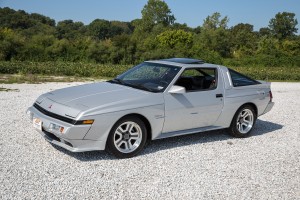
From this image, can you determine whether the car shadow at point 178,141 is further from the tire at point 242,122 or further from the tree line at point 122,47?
the tree line at point 122,47

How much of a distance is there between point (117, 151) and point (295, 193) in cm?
255

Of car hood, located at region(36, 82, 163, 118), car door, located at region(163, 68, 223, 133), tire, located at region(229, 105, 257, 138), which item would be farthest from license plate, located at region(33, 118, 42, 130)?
tire, located at region(229, 105, 257, 138)

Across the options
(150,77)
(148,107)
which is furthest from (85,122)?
(150,77)

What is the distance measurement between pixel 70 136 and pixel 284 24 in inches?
3557

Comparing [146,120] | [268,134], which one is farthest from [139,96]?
[268,134]

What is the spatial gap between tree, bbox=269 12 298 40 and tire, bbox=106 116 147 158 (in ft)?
287

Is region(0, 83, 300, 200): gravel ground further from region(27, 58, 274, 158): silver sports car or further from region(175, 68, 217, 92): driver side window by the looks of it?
region(175, 68, 217, 92): driver side window

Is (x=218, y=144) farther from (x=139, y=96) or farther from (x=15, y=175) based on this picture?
(x=15, y=175)

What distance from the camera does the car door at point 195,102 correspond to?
18.7 ft

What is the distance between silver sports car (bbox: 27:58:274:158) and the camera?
4.88m

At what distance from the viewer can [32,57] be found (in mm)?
27922

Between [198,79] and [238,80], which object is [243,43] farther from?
[198,79]

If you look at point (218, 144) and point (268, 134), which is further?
point (268, 134)

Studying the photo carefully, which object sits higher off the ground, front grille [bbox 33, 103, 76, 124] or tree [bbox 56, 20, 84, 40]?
tree [bbox 56, 20, 84, 40]
